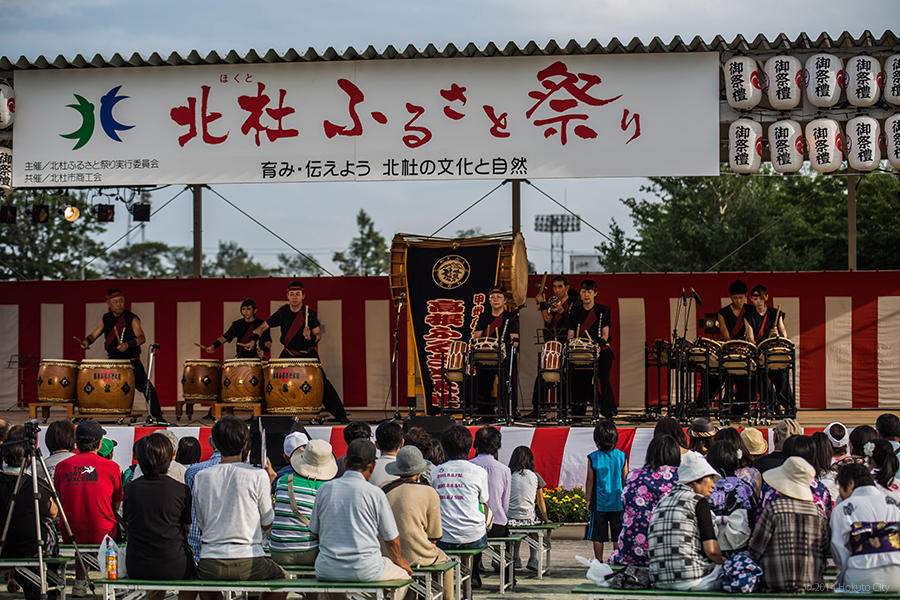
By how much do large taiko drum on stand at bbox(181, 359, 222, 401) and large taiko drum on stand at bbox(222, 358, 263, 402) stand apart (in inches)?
16.2

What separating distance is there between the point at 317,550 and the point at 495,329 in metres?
5.87

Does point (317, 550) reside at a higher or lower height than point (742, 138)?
lower

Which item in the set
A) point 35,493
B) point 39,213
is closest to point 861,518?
point 35,493

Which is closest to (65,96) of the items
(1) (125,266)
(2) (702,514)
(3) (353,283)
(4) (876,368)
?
Answer: (3) (353,283)

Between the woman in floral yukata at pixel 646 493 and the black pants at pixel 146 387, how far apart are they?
786cm

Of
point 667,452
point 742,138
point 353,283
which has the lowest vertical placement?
point 667,452

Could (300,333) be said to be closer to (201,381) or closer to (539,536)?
(201,381)

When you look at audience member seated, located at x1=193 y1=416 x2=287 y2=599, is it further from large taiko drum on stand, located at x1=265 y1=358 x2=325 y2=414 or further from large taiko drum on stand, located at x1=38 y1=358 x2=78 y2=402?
large taiko drum on stand, located at x1=38 y1=358 x2=78 y2=402

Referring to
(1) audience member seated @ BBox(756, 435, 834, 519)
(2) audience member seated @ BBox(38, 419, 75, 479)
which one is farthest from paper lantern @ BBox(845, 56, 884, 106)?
(2) audience member seated @ BBox(38, 419, 75, 479)

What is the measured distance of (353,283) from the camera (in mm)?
14961

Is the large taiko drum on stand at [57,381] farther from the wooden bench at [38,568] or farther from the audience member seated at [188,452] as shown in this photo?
the audience member seated at [188,452]

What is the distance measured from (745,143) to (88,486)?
730 cm

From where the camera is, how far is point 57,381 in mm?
12703

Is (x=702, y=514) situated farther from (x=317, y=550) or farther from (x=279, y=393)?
(x=279, y=393)
